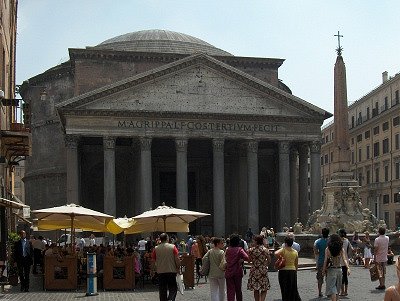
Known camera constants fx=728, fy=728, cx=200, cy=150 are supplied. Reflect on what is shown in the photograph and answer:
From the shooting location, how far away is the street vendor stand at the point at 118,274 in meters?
18.2

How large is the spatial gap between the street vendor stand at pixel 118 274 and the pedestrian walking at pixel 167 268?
5660 mm

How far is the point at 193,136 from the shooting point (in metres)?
43.4

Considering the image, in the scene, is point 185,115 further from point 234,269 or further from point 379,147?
point 234,269

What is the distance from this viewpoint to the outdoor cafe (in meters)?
18.1

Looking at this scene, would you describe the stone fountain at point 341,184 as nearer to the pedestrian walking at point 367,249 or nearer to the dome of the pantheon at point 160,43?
the pedestrian walking at point 367,249

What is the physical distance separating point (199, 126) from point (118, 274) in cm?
2586

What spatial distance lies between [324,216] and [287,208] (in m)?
20.4

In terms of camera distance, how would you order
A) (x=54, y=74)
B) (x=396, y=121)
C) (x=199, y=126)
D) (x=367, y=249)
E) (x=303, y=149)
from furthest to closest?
(x=54, y=74)
(x=396, y=121)
(x=303, y=149)
(x=199, y=126)
(x=367, y=249)

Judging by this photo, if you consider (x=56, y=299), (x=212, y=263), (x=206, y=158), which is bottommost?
(x=56, y=299)

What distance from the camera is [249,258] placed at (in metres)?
11.9

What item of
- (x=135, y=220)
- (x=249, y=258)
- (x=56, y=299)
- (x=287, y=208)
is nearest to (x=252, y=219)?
(x=287, y=208)

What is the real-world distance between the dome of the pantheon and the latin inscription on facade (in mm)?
13880

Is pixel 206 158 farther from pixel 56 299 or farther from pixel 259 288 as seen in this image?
pixel 259 288

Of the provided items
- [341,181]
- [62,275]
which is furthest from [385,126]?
[62,275]
